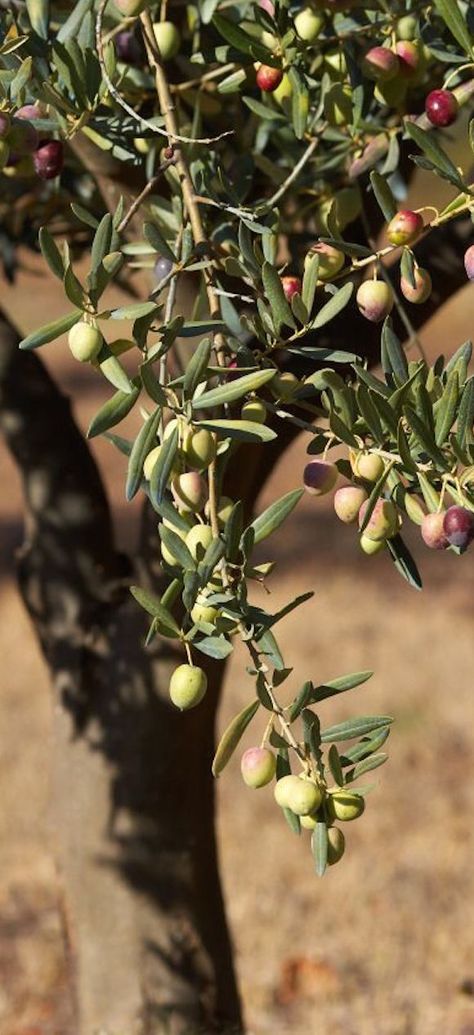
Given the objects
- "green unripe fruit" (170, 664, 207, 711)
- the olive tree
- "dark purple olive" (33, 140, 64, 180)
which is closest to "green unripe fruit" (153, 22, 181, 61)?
the olive tree

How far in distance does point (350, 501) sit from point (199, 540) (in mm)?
81

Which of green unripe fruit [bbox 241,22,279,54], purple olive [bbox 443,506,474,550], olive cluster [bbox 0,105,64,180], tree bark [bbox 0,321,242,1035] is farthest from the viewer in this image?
tree bark [bbox 0,321,242,1035]

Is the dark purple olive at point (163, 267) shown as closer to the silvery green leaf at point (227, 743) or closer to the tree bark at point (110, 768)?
the silvery green leaf at point (227, 743)

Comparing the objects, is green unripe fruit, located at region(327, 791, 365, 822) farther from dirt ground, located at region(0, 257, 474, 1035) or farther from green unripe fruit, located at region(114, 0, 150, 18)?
dirt ground, located at region(0, 257, 474, 1035)

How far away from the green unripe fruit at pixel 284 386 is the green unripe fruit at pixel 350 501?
2.4 inches

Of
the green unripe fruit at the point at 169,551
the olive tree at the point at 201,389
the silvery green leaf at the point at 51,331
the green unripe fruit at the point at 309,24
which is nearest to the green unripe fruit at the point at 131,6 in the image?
the olive tree at the point at 201,389

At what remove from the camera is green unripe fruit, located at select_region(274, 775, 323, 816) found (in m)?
0.66

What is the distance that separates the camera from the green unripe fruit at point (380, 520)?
67cm

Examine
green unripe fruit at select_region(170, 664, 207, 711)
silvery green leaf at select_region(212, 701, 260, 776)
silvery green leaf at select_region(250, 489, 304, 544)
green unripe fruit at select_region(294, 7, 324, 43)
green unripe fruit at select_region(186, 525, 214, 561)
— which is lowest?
silvery green leaf at select_region(212, 701, 260, 776)

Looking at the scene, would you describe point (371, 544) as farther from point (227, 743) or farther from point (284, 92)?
point (284, 92)

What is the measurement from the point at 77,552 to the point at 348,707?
5.70ft

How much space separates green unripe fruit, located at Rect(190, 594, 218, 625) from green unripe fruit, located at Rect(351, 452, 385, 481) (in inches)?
4.1

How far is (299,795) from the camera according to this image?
66cm

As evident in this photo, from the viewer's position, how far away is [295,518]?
463cm
